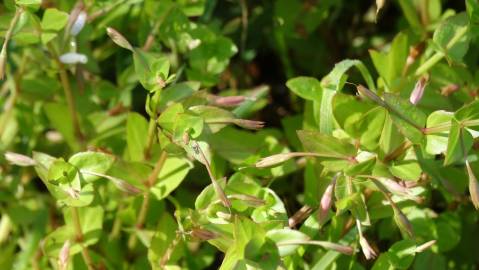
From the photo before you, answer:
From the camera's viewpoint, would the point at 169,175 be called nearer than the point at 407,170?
No

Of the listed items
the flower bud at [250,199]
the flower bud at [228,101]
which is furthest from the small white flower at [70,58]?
the flower bud at [250,199]

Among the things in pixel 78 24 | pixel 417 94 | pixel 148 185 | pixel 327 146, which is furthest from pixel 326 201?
pixel 78 24

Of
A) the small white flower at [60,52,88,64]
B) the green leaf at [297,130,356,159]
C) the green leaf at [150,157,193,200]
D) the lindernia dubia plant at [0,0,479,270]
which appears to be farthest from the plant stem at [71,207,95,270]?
the green leaf at [297,130,356,159]

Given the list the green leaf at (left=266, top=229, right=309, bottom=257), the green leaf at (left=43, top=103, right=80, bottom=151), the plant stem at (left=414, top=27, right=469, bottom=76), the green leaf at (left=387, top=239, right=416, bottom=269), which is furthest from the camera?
the green leaf at (left=43, top=103, right=80, bottom=151)

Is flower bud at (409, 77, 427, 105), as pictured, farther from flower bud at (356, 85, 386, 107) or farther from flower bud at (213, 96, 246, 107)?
flower bud at (213, 96, 246, 107)

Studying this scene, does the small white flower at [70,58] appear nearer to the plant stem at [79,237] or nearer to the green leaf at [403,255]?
the plant stem at [79,237]

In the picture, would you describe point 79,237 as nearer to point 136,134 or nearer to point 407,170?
point 136,134

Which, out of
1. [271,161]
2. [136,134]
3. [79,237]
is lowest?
[79,237]
